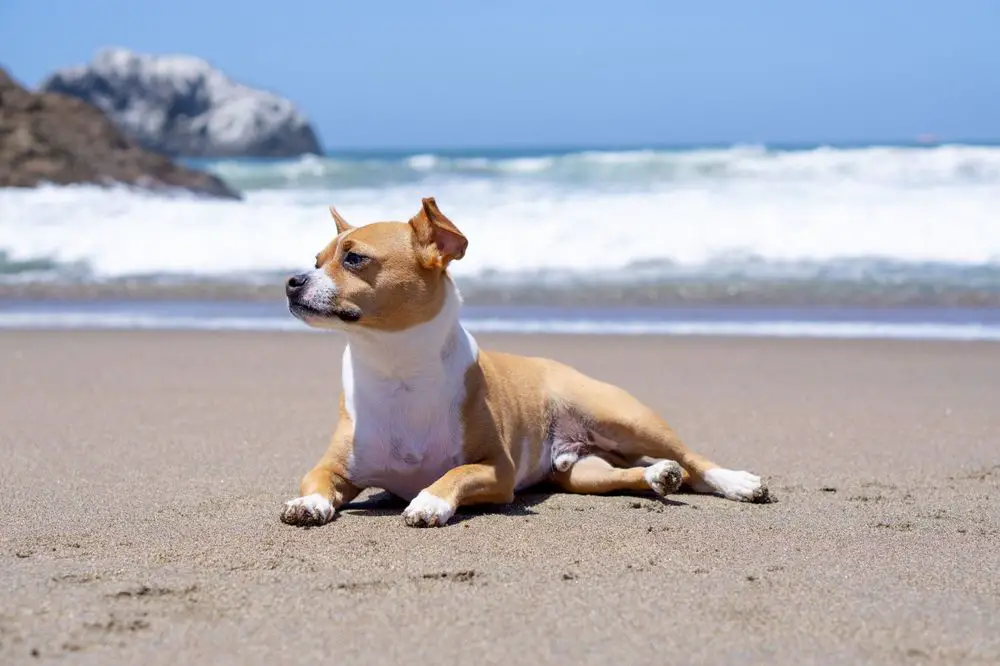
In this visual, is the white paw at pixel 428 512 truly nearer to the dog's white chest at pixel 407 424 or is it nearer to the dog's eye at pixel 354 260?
the dog's white chest at pixel 407 424

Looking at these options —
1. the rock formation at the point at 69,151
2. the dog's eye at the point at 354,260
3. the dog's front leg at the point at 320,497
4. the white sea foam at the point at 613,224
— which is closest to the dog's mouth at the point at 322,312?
the dog's eye at the point at 354,260

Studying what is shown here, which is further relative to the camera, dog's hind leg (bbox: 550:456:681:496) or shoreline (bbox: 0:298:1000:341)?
shoreline (bbox: 0:298:1000:341)

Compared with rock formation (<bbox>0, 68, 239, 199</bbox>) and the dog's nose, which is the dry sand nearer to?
the dog's nose

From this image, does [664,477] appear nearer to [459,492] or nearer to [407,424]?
[459,492]

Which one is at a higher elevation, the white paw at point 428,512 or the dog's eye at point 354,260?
the dog's eye at point 354,260

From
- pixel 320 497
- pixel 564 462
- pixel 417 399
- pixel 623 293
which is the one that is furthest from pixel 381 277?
pixel 623 293

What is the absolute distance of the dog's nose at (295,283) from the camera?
4.87 meters

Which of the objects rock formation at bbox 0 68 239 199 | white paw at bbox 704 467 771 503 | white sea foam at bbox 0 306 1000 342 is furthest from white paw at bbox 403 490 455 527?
rock formation at bbox 0 68 239 199

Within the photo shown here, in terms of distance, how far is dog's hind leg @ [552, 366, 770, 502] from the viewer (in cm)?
579

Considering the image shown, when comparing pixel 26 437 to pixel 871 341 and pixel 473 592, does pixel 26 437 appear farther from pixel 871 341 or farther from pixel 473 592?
pixel 871 341

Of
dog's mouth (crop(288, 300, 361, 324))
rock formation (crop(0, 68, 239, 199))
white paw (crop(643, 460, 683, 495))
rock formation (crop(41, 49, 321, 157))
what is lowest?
white paw (crop(643, 460, 683, 495))

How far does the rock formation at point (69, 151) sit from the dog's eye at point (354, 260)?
1963cm

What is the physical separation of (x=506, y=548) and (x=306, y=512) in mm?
833

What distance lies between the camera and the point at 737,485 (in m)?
5.56
